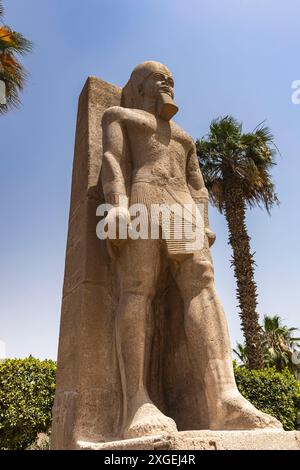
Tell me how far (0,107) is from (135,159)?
930 cm

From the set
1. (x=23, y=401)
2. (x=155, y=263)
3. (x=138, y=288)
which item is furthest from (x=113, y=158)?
(x=23, y=401)

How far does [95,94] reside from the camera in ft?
15.6

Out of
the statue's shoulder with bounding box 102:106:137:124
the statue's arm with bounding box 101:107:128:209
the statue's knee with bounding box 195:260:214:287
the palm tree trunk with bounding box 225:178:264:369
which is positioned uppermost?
the palm tree trunk with bounding box 225:178:264:369

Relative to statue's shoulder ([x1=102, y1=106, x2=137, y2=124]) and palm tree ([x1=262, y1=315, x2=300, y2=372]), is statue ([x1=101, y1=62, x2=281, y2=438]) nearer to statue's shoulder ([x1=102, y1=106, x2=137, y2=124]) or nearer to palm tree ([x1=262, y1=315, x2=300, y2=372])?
statue's shoulder ([x1=102, y1=106, x2=137, y2=124])

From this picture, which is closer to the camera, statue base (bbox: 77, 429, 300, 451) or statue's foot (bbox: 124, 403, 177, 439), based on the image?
statue base (bbox: 77, 429, 300, 451)

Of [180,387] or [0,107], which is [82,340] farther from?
[0,107]

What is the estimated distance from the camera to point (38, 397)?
11070mm

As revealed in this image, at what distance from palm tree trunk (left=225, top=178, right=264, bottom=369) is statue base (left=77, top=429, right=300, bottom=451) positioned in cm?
1060

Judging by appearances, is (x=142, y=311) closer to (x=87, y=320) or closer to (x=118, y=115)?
(x=87, y=320)

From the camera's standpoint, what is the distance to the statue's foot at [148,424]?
2.90 m

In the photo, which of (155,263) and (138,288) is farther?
(155,263)

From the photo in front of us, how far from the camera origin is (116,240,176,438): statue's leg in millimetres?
3223

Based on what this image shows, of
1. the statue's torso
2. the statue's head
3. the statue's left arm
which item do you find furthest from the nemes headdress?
the statue's left arm

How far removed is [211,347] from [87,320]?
1.02m
